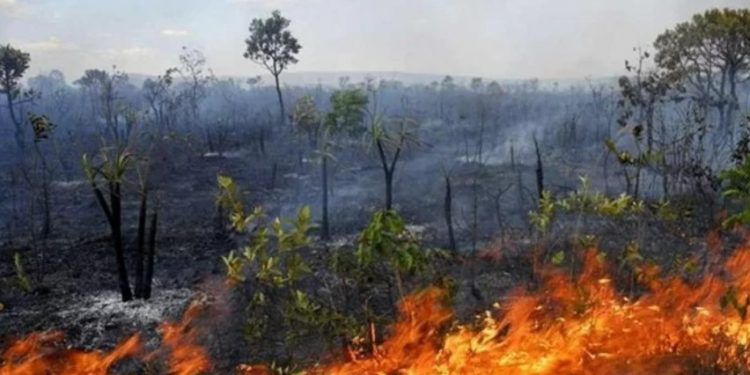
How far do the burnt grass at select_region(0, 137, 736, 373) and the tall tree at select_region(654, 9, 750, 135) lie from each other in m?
4.84

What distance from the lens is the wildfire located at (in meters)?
7.53

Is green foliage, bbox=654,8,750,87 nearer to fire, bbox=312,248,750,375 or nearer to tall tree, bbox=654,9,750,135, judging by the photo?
tall tree, bbox=654,9,750,135

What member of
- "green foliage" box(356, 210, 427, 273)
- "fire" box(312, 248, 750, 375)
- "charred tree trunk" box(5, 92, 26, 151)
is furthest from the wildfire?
"charred tree trunk" box(5, 92, 26, 151)

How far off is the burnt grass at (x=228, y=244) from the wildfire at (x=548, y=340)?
1.61ft

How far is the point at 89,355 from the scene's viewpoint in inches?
369

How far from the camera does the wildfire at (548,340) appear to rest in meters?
7.53

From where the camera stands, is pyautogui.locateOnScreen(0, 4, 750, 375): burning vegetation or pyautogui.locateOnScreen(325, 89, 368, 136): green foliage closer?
pyautogui.locateOnScreen(0, 4, 750, 375): burning vegetation

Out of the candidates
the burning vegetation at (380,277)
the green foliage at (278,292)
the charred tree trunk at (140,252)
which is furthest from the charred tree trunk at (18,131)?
the green foliage at (278,292)

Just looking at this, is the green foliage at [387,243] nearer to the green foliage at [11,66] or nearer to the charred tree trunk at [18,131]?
the charred tree trunk at [18,131]

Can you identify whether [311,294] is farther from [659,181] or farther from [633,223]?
[659,181]

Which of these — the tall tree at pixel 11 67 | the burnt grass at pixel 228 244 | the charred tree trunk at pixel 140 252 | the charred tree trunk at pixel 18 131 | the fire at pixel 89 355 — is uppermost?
the tall tree at pixel 11 67

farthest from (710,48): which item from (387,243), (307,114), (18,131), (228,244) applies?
(18,131)

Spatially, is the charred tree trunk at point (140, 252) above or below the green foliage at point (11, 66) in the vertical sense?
below

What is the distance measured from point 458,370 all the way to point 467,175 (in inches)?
686
